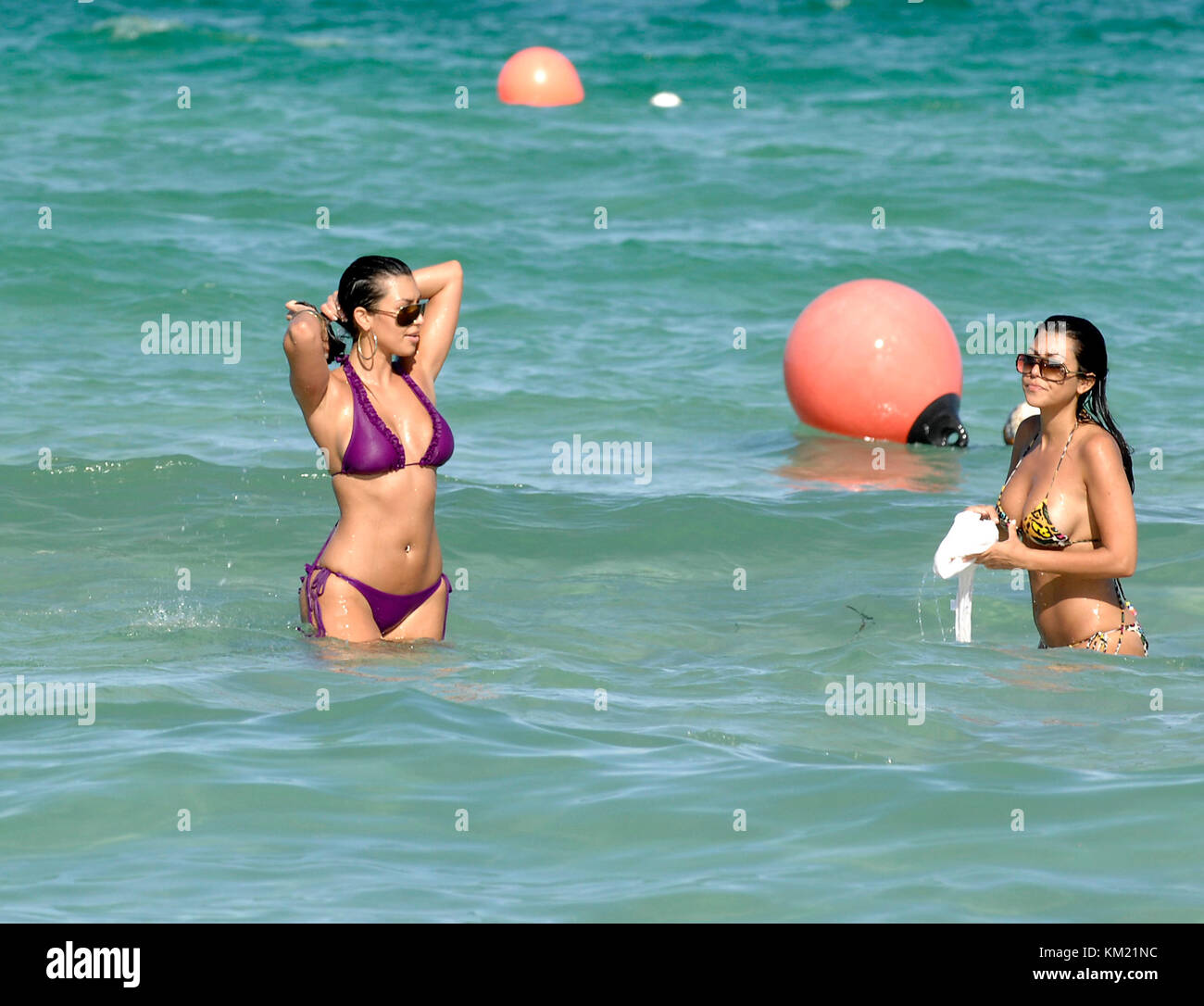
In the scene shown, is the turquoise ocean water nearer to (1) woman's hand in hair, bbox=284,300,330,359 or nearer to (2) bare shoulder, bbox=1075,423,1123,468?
(2) bare shoulder, bbox=1075,423,1123,468

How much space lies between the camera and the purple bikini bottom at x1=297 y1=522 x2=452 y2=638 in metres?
6.30

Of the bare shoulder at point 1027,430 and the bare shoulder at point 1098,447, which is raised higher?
the bare shoulder at point 1027,430

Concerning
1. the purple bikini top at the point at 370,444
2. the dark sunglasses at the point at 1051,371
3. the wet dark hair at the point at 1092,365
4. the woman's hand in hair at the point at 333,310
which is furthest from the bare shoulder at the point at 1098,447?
the woman's hand in hair at the point at 333,310

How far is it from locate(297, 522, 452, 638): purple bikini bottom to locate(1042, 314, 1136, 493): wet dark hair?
2.61 m

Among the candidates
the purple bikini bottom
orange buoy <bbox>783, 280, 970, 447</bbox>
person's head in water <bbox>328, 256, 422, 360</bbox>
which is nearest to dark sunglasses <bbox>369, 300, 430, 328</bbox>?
person's head in water <bbox>328, 256, 422, 360</bbox>

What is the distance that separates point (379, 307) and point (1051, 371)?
247cm

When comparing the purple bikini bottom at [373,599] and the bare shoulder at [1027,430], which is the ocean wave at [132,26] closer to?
the purple bikini bottom at [373,599]

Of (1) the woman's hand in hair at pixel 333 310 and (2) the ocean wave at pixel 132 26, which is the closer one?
(1) the woman's hand in hair at pixel 333 310

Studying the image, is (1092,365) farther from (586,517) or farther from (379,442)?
(586,517)

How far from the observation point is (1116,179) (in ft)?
67.2

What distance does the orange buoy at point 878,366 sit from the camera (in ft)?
36.4
